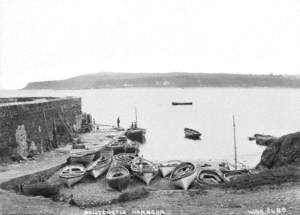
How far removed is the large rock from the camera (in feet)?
73.3

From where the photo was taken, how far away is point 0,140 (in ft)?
71.8

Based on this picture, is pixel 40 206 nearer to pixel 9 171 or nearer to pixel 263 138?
pixel 9 171

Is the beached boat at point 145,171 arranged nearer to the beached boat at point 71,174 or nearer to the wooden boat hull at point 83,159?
the beached boat at point 71,174

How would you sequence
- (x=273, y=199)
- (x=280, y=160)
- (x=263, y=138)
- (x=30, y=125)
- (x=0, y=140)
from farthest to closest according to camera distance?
(x=263, y=138)
(x=30, y=125)
(x=280, y=160)
(x=0, y=140)
(x=273, y=199)

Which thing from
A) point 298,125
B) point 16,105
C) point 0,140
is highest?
point 16,105

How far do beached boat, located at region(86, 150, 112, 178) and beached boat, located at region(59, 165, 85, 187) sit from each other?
538 mm

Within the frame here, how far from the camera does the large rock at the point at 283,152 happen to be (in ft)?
73.3

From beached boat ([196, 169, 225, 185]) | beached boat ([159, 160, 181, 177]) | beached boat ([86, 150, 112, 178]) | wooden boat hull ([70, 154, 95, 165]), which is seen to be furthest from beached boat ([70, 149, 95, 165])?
beached boat ([196, 169, 225, 185])


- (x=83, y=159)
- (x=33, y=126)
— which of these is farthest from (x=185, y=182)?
(x=33, y=126)

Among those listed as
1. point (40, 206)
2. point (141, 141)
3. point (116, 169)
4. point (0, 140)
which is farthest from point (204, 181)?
point (141, 141)

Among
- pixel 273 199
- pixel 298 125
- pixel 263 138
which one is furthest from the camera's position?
pixel 298 125

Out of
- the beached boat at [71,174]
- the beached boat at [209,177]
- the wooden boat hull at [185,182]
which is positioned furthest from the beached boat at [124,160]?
the beached boat at [209,177]

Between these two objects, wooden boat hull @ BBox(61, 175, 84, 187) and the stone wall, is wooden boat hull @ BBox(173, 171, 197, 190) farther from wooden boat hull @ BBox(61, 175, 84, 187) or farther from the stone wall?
the stone wall

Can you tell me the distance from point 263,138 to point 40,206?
34.3 metres
